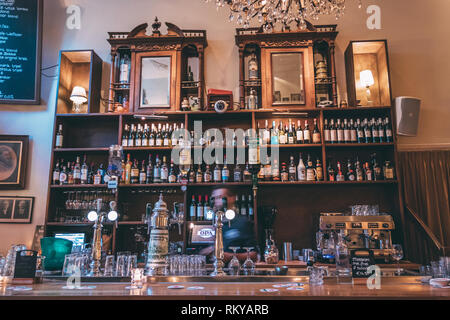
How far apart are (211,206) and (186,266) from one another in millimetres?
1874

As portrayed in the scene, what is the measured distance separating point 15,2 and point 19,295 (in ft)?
14.8

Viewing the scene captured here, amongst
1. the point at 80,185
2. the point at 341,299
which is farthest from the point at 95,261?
the point at 80,185

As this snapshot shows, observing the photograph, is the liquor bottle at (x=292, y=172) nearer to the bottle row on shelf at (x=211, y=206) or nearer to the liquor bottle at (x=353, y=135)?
the bottle row on shelf at (x=211, y=206)

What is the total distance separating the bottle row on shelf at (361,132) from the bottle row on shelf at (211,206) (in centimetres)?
122

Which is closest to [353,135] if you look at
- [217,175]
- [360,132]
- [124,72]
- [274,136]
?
[360,132]

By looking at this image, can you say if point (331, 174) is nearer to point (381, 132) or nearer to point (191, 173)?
point (381, 132)

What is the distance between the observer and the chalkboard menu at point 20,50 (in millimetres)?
4566

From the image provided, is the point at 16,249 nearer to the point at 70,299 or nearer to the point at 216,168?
the point at 70,299

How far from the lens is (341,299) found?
149 cm

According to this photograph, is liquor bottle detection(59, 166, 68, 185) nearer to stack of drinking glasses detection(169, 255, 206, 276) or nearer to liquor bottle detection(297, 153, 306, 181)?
stack of drinking glasses detection(169, 255, 206, 276)

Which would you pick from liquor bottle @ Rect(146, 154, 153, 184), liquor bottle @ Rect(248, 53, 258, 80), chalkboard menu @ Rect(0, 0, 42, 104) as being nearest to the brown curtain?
liquor bottle @ Rect(248, 53, 258, 80)

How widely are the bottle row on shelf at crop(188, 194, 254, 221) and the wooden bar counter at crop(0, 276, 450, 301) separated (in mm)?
2101

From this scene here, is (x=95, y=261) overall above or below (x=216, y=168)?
below

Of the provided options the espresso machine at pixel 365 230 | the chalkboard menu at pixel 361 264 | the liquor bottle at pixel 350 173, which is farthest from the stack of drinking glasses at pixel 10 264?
the liquor bottle at pixel 350 173
